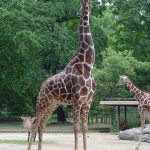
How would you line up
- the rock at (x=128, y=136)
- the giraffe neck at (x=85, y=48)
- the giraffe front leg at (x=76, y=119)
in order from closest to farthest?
1. the giraffe front leg at (x=76, y=119)
2. the giraffe neck at (x=85, y=48)
3. the rock at (x=128, y=136)

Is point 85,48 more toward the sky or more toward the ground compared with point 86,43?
more toward the ground

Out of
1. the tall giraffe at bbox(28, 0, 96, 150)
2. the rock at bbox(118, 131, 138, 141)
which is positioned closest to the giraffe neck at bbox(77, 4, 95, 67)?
→ the tall giraffe at bbox(28, 0, 96, 150)

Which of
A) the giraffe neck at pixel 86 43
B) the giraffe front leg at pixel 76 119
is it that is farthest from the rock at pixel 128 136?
the giraffe front leg at pixel 76 119

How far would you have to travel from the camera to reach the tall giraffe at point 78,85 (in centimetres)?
1140

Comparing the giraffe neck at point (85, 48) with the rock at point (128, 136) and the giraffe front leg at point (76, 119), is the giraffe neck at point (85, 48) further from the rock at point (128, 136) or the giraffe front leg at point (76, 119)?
the rock at point (128, 136)

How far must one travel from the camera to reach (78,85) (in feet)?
37.6

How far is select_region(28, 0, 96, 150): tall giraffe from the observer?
11.4 metres

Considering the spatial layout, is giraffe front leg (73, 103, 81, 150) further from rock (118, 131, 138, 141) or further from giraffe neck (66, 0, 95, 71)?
rock (118, 131, 138, 141)

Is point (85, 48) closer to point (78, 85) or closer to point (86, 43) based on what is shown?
point (86, 43)

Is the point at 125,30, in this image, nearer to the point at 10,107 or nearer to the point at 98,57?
the point at 98,57

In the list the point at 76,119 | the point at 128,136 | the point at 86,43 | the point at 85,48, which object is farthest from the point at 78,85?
the point at 128,136

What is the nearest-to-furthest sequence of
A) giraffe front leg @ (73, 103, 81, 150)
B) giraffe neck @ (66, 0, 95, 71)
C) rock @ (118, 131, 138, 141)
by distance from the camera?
giraffe front leg @ (73, 103, 81, 150), giraffe neck @ (66, 0, 95, 71), rock @ (118, 131, 138, 141)

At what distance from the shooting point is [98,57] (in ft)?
124

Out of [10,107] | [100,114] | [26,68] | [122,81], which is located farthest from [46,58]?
[122,81]
